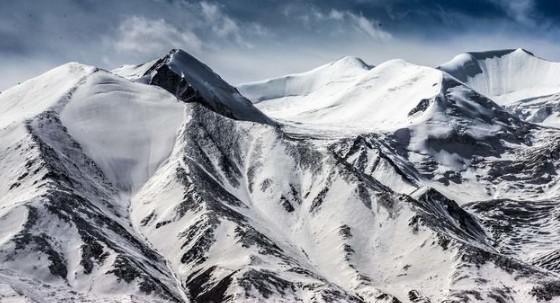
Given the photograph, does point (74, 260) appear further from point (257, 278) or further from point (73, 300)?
point (257, 278)

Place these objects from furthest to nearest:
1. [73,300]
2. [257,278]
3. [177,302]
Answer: [257,278] < [177,302] < [73,300]

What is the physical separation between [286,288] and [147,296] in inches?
1491

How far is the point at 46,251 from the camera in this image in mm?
188750

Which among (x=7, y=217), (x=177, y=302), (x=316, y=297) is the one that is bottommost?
(x=316, y=297)

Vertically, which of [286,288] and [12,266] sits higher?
[12,266]

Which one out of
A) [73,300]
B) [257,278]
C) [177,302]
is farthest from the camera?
[257,278]

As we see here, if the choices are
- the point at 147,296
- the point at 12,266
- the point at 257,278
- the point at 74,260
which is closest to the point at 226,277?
the point at 257,278

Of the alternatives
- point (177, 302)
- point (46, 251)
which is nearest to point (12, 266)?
point (46, 251)

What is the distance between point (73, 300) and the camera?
170625 mm

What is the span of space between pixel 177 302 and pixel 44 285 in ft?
105

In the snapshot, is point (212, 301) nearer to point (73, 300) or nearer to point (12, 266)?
point (73, 300)

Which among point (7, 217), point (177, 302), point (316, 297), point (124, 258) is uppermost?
point (7, 217)

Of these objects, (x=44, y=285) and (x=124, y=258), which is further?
(x=124, y=258)

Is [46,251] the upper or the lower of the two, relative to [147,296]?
upper
